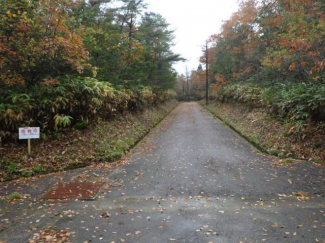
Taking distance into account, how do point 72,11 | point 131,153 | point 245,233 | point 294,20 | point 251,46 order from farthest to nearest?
1. point 251,46
2. point 72,11
3. point 294,20
4. point 131,153
5. point 245,233

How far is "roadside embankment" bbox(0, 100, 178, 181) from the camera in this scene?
6926mm

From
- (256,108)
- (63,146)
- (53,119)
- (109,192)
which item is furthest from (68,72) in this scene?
(256,108)

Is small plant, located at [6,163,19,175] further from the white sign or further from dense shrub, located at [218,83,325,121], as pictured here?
dense shrub, located at [218,83,325,121]

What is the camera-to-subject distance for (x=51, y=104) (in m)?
8.02

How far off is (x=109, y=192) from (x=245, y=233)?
2.90 m

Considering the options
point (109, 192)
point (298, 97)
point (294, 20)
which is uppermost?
point (294, 20)

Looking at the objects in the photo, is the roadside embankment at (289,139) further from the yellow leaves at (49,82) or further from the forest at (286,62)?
the yellow leaves at (49,82)

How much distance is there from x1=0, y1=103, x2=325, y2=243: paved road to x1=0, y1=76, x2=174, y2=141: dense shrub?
1.95 meters

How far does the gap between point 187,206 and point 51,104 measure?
5.22 meters

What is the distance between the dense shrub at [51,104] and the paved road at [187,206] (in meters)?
1.95

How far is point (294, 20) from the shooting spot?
10000mm

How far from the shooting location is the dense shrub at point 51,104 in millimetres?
7445

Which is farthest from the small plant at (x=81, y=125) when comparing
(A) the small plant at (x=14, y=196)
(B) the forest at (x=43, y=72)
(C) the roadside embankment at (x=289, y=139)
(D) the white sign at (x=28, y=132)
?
(C) the roadside embankment at (x=289, y=139)

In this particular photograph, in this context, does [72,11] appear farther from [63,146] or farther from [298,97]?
[298,97]
